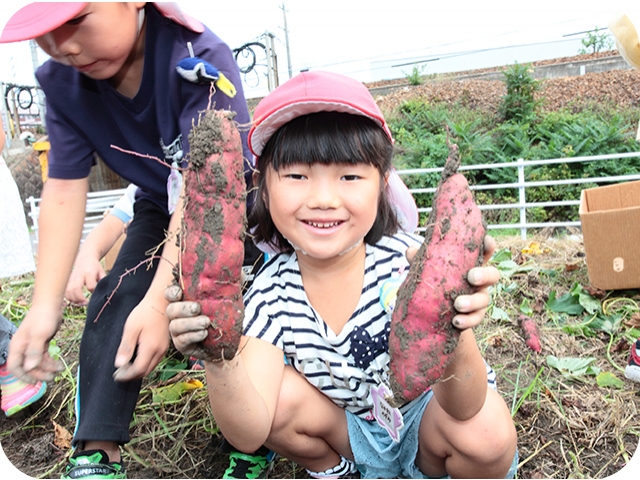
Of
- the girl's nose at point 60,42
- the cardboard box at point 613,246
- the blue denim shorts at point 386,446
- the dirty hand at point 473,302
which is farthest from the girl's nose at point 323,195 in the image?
the cardboard box at point 613,246

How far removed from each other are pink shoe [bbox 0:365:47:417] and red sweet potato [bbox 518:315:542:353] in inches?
101

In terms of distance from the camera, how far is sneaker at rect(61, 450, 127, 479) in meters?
1.44

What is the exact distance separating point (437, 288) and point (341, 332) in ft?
1.57

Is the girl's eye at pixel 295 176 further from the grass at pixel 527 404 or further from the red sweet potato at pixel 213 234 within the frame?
the grass at pixel 527 404

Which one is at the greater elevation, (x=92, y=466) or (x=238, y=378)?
(x=238, y=378)

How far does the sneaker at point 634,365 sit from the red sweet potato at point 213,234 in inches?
79.0

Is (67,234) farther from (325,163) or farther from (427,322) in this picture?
(427,322)

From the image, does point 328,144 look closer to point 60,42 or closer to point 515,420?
point 60,42

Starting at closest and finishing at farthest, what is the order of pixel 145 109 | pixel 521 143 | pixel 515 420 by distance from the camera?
pixel 145 109 < pixel 515 420 < pixel 521 143

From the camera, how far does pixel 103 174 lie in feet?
31.3

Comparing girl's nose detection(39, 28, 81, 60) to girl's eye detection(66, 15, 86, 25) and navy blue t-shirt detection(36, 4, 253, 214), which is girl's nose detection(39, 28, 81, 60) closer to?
girl's eye detection(66, 15, 86, 25)

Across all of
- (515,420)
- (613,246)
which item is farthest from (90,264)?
(613,246)

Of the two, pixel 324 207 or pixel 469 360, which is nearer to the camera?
pixel 469 360

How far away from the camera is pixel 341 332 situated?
151 centimetres
